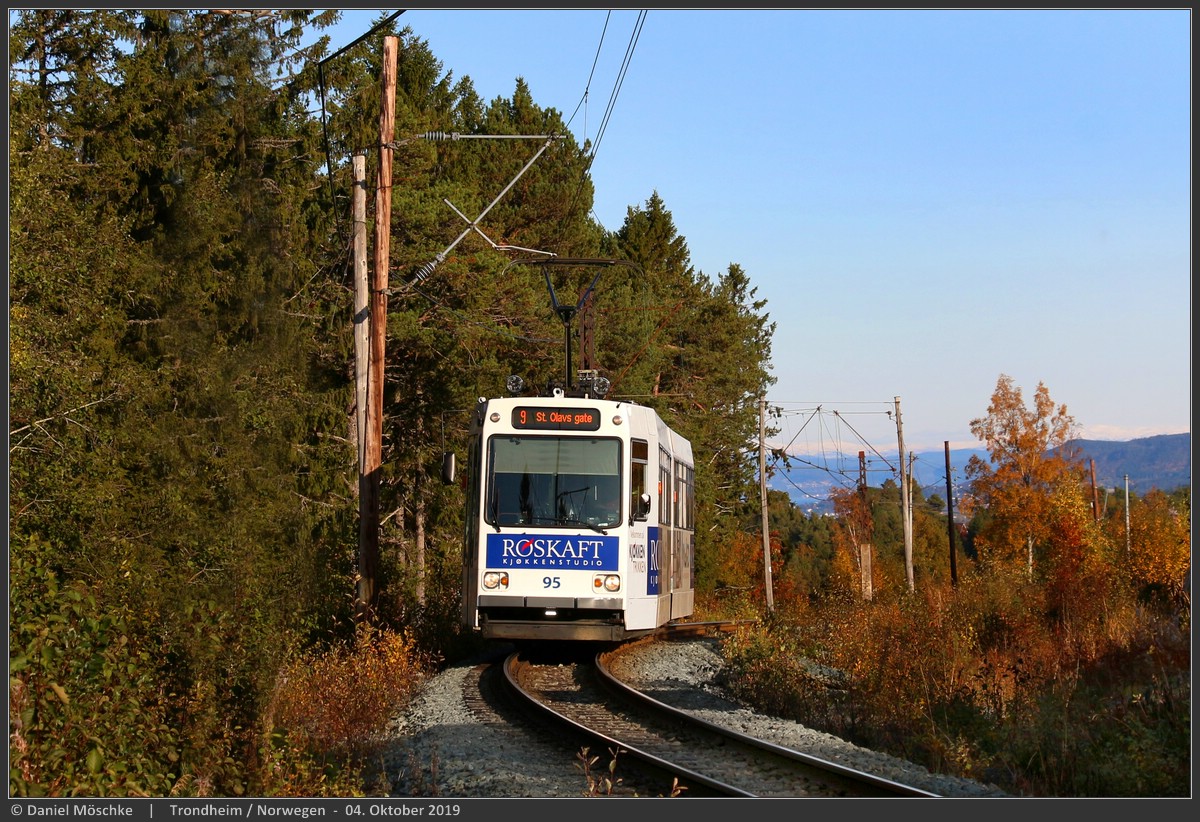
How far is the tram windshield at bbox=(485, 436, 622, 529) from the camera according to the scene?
→ 15367mm

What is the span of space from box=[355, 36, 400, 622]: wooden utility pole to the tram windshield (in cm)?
227

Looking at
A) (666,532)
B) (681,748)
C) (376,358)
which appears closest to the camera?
(681,748)

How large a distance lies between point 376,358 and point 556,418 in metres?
2.92

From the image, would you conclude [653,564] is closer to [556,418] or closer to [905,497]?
[556,418]

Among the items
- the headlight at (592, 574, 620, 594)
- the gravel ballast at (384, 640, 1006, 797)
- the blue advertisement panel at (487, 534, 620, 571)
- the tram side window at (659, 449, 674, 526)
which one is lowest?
the gravel ballast at (384, 640, 1006, 797)

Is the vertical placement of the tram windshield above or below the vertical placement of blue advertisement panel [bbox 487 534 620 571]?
above

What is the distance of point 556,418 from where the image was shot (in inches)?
612

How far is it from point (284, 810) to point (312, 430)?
793 inches

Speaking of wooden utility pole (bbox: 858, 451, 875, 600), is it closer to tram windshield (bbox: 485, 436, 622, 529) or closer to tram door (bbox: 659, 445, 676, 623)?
tram door (bbox: 659, 445, 676, 623)

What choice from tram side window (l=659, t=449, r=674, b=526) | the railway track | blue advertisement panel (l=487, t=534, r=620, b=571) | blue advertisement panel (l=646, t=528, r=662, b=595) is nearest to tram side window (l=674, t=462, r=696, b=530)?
tram side window (l=659, t=449, r=674, b=526)

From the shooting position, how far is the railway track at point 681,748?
29.0 ft

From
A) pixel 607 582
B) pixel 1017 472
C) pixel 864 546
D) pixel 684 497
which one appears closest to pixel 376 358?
pixel 607 582

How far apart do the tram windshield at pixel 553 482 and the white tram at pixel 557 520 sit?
0.01 metres

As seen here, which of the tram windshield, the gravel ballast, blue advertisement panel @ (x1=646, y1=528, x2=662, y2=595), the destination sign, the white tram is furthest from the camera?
blue advertisement panel @ (x1=646, y1=528, x2=662, y2=595)
